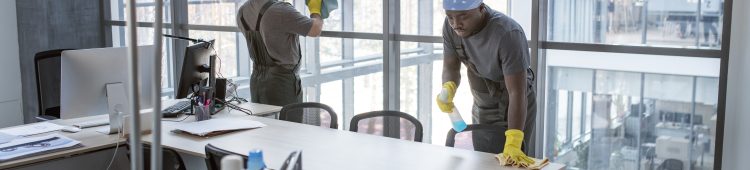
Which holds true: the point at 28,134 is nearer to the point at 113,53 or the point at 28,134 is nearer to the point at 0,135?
the point at 0,135

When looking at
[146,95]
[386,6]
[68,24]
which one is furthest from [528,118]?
[68,24]

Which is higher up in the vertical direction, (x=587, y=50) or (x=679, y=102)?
(x=587, y=50)

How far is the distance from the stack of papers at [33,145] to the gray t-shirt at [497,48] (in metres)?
1.83

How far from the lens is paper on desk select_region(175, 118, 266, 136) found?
3.54 meters

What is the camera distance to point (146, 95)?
3807 millimetres

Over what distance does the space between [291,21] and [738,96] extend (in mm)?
2419

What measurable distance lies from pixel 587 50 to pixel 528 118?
0.55m

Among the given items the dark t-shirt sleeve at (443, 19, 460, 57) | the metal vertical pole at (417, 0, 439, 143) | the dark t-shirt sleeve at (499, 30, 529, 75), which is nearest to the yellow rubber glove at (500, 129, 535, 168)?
the dark t-shirt sleeve at (499, 30, 529, 75)

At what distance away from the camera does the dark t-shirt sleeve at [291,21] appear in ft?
14.7

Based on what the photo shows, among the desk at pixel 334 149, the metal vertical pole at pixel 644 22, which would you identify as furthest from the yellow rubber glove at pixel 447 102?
the metal vertical pole at pixel 644 22

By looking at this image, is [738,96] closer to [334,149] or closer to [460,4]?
[460,4]

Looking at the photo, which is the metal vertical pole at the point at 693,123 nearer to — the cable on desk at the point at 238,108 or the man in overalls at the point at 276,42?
the man in overalls at the point at 276,42

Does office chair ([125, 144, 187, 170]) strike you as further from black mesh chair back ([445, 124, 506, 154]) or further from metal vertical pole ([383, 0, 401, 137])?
metal vertical pole ([383, 0, 401, 137])

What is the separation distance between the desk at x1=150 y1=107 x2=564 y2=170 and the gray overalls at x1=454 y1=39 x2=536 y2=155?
582mm
